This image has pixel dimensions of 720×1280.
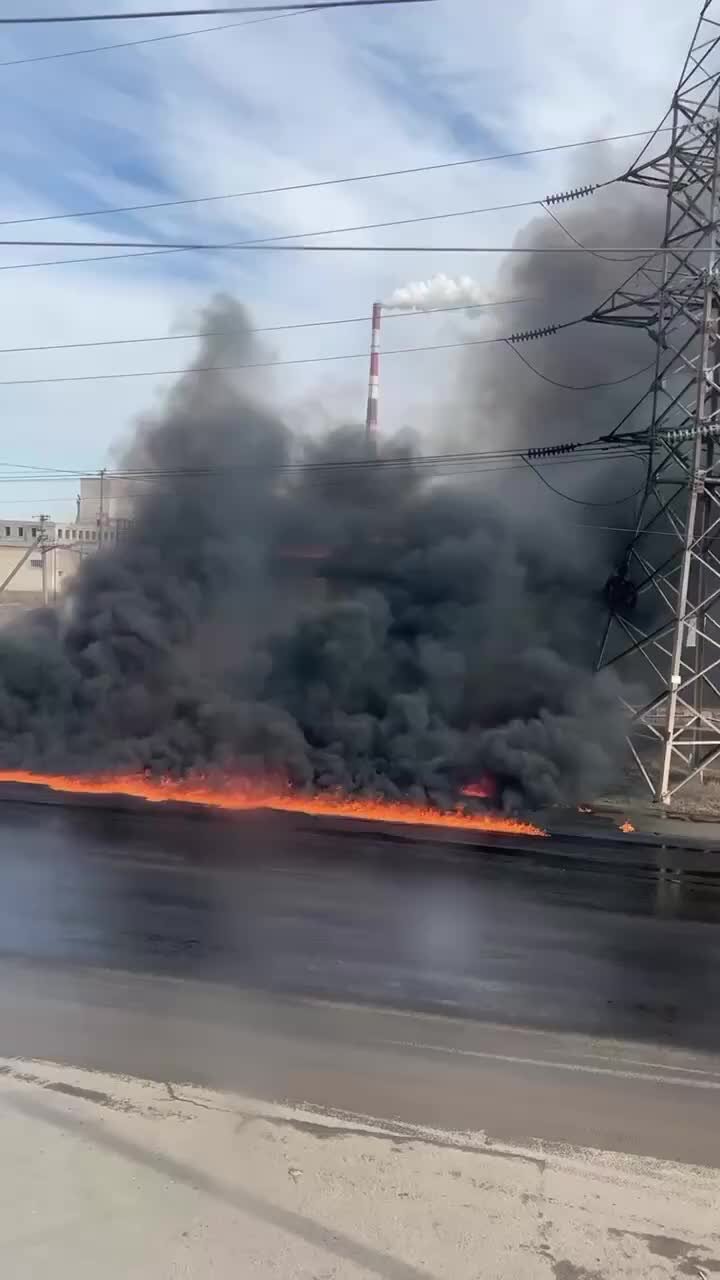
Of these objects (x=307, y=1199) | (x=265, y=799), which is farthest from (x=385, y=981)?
(x=265, y=799)

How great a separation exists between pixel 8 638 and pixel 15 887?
10462mm

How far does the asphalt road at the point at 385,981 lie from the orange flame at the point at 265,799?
2.48 metres

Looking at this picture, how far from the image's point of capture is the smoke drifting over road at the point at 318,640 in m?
15.3

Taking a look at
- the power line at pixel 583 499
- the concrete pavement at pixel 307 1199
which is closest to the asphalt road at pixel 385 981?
the concrete pavement at pixel 307 1199

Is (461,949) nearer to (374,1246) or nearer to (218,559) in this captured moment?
(374,1246)

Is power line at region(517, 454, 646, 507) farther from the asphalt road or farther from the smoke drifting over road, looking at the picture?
the asphalt road

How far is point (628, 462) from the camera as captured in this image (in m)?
20.3

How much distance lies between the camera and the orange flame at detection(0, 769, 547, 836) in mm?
13320

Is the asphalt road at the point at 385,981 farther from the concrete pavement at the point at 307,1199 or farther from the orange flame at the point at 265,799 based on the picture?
the orange flame at the point at 265,799

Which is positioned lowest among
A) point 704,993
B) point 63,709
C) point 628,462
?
point 704,993

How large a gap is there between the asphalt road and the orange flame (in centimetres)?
248

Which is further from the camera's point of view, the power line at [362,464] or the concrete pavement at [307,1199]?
the power line at [362,464]

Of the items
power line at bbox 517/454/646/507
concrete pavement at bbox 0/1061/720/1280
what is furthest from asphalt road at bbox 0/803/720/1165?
power line at bbox 517/454/646/507

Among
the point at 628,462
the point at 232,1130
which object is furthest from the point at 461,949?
the point at 628,462
